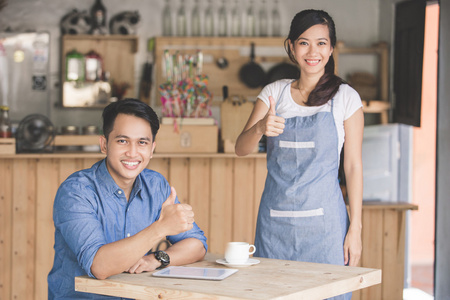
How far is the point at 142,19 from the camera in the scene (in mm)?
→ 5902

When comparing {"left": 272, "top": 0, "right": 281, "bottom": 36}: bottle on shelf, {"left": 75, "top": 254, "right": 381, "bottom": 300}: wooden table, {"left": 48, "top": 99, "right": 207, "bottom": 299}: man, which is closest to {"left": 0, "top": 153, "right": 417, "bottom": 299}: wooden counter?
{"left": 48, "top": 99, "right": 207, "bottom": 299}: man

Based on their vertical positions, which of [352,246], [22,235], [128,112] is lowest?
[22,235]

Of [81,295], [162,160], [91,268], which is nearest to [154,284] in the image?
[91,268]

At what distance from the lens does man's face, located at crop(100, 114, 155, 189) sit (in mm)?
2129

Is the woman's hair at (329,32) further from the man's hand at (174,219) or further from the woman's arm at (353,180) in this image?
the man's hand at (174,219)

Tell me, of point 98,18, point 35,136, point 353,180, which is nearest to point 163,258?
point 353,180

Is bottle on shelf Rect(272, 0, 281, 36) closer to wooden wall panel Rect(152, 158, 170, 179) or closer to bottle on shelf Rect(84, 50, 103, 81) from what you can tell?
bottle on shelf Rect(84, 50, 103, 81)

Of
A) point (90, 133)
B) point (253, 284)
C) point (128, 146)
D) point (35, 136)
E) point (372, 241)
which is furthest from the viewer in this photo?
point (90, 133)

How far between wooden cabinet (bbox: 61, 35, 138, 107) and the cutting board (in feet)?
5.84

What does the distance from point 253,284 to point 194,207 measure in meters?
2.51

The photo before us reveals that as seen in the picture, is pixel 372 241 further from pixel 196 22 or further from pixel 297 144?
pixel 196 22

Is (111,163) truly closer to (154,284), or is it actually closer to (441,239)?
(154,284)

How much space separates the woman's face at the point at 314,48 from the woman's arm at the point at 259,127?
0.25m

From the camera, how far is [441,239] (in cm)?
415
